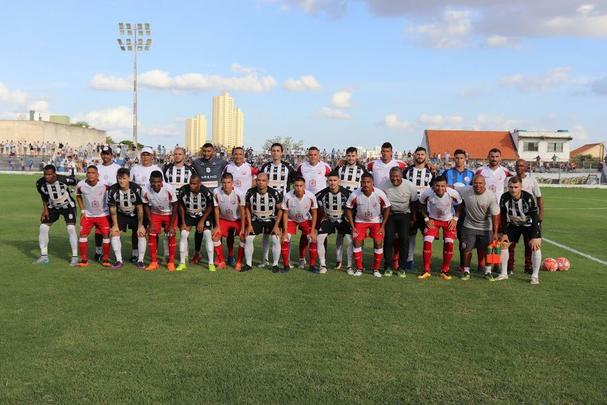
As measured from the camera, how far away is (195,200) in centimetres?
871

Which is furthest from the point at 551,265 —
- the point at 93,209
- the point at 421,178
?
the point at 93,209

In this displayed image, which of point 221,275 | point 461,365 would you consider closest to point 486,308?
point 461,365

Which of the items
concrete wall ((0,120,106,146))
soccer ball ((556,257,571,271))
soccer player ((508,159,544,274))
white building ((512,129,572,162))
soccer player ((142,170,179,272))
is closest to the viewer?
soccer player ((508,159,544,274))

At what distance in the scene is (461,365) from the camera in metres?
4.62

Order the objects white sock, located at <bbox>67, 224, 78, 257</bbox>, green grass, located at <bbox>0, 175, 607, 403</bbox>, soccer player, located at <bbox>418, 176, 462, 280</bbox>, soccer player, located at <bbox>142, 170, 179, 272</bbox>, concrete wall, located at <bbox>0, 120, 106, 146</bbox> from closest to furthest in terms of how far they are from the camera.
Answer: green grass, located at <bbox>0, 175, 607, 403</bbox>
soccer player, located at <bbox>418, 176, 462, 280</bbox>
soccer player, located at <bbox>142, 170, 179, 272</bbox>
white sock, located at <bbox>67, 224, 78, 257</bbox>
concrete wall, located at <bbox>0, 120, 106, 146</bbox>

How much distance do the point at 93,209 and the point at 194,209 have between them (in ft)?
5.40

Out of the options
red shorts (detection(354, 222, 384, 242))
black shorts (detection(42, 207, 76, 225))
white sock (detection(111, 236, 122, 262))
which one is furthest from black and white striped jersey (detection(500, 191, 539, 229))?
black shorts (detection(42, 207, 76, 225))

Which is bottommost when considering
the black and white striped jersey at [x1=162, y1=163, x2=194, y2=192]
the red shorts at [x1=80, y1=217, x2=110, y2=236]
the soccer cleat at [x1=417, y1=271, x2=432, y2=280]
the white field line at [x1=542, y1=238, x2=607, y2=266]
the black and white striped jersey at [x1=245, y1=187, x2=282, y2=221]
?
the soccer cleat at [x1=417, y1=271, x2=432, y2=280]

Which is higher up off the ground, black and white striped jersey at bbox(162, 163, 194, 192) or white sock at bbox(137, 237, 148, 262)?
black and white striped jersey at bbox(162, 163, 194, 192)

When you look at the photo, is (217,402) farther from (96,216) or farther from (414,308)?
(96,216)

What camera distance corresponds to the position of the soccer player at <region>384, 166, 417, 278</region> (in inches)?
333

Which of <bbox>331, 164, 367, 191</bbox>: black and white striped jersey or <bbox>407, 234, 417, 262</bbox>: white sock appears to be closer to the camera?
<bbox>407, 234, 417, 262</bbox>: white sock

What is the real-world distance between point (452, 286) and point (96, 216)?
5.64 m

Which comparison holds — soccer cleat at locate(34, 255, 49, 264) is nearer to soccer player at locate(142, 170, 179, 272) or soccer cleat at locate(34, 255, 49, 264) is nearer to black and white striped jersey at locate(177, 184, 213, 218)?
soccer player at locate(142, 170, 179, 272)
